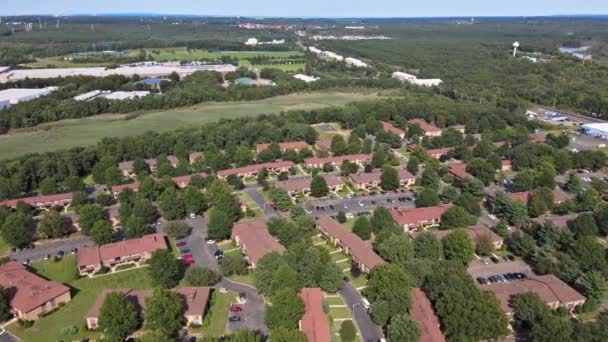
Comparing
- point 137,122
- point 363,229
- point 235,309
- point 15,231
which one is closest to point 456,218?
point 363,229

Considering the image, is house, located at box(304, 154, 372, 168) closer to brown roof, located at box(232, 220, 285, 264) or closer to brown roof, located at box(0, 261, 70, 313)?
brown roof, located at box(232, 220, 285, 264)

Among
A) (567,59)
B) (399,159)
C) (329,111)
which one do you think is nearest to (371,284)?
(399,159)

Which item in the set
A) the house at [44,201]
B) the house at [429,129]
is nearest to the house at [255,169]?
the house at [44,201]

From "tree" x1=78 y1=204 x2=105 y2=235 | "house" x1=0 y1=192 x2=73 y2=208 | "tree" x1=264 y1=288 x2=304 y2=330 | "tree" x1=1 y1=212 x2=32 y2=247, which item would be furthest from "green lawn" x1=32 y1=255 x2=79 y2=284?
"tree" x1=264 y1=288 x2=304 y2=330

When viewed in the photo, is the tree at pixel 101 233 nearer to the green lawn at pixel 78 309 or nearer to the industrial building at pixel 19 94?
the green lawn at pixel 78 309

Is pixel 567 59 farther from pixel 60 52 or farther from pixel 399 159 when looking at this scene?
pixel 60 52

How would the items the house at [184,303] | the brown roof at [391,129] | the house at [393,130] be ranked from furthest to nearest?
the brown roof at [391,129] < the house at [393,130] < the house at [184,303]

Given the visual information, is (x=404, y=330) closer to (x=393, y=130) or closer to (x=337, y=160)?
(x=337, y=160)
